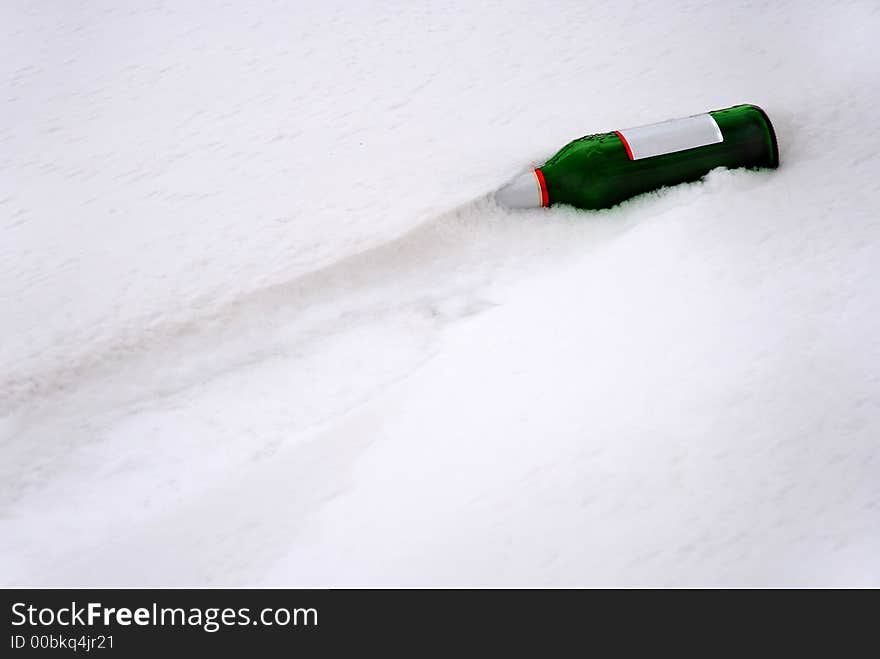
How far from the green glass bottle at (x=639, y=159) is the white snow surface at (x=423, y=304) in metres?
0.03

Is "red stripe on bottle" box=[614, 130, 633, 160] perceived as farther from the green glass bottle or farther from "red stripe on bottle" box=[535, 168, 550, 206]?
"red stripe on bottle" box=[535, 168, 550, 206]

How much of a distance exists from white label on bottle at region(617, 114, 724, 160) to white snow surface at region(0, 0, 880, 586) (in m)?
0.06

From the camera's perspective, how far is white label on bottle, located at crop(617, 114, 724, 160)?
115 centimetres

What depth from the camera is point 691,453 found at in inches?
32.3

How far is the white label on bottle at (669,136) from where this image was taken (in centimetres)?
115

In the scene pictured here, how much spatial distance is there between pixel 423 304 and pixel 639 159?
1.15 feet

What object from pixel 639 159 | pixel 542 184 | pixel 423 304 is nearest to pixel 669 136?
pixel 639 159

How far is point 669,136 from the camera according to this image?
45.8 inches

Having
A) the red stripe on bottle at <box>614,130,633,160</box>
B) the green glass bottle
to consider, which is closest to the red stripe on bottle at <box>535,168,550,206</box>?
→ the green glass bottle

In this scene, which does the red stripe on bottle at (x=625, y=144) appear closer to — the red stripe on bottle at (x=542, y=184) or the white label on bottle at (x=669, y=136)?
the white label on bottle at (x=669, y=136)

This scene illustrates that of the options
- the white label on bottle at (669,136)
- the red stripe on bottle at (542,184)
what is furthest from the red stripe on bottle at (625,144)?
the red stripe on bottle at (542,184)

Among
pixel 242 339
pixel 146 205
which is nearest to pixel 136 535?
pixel 242 339

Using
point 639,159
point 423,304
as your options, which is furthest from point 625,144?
point 423,304

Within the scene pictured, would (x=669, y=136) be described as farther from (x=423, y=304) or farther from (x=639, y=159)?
(x=423, y=304)
